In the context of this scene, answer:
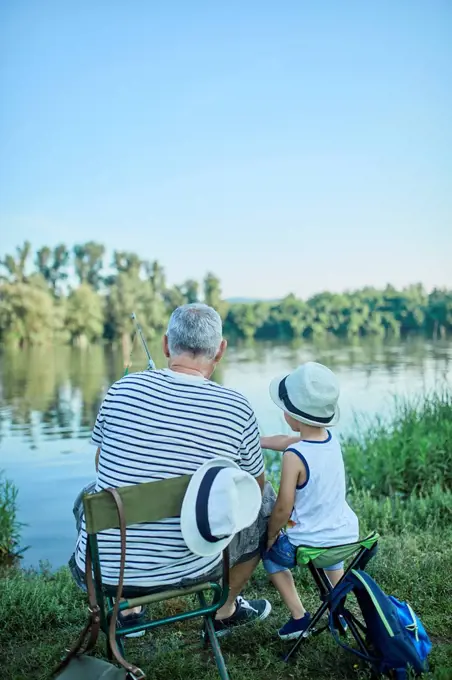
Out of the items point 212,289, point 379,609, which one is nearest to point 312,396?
point 379,609

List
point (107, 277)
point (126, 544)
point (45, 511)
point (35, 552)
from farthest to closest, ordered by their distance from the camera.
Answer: point (107, 277)
point (45, 511)
point (35, 552)
point (126, 544)

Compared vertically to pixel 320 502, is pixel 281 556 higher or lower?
lower

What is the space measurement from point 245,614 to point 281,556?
47 centimetres

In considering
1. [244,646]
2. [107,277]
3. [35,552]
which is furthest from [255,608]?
[107,277]

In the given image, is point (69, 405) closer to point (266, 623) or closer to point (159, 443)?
point (266, 623)

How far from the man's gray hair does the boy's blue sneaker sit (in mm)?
1067

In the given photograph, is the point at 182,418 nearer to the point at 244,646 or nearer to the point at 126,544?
the point at 126,544

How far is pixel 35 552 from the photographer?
6297 mm

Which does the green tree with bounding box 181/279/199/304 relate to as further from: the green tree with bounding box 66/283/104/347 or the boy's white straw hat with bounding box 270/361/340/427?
the boy's white straw hat with bounding box 270/361/340/427

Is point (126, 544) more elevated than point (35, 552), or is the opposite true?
point (126, 544)

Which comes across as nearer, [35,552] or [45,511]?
[35,552]

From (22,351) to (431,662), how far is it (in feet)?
139

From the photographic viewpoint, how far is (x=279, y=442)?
2.67 metres

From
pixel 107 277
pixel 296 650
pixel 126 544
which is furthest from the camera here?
pixel 107 277
